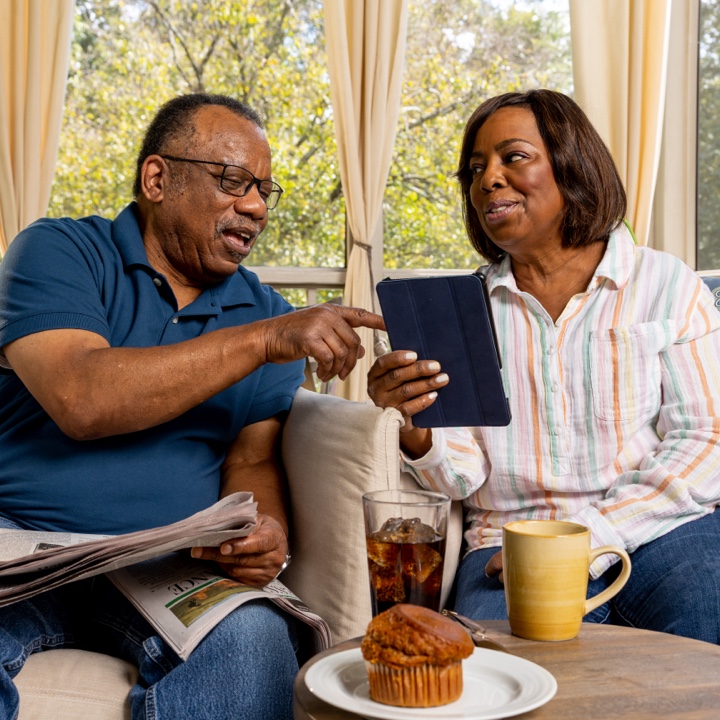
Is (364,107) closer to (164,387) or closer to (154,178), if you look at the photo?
(154,178)

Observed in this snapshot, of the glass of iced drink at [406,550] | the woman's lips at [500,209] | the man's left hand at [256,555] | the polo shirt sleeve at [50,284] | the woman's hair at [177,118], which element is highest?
the woman's hair at [177,118]

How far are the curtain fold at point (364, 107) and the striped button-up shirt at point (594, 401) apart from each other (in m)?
1.72

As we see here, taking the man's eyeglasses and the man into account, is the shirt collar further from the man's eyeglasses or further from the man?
the man's eyeglasses

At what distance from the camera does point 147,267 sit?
172 cm

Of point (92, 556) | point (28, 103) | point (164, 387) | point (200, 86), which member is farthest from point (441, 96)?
point (92, 556)

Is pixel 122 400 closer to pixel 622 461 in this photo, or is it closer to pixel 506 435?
pixel 506 435

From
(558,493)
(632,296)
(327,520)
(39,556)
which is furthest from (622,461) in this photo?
(39,556)

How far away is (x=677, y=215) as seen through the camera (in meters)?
3.62

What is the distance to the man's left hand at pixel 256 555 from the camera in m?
1.36

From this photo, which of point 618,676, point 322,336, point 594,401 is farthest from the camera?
point 594,401

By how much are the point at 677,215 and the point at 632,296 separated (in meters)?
2.14

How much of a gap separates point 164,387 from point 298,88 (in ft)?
7.97

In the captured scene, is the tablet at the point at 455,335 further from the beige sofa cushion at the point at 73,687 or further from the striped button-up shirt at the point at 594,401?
the beige sofa cushion at the point at 73,687

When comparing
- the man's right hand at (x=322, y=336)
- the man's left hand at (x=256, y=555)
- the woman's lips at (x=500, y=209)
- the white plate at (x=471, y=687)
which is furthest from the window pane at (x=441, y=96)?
the white plate at (x=471, y=687)
